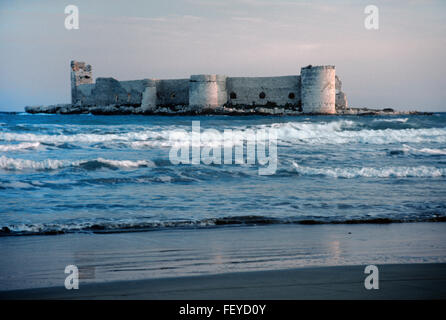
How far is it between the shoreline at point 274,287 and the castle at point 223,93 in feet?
77.0

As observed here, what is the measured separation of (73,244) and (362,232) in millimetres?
1801

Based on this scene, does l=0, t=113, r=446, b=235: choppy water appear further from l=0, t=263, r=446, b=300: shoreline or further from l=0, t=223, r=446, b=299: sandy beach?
l=0, t=263, r=446, b=300: shoreline

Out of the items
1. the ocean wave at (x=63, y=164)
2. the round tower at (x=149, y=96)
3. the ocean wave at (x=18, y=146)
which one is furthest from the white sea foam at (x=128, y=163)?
the round tower at (x=149, y=96)

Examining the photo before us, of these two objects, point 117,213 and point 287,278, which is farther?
point 117,213

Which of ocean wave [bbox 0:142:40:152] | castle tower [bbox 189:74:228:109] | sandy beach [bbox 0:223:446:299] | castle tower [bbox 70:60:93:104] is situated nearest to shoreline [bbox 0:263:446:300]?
sandy beach [bbox 0:223:446:299]

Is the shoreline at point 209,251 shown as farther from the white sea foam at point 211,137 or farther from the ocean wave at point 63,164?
the white sea foam at point 211,137

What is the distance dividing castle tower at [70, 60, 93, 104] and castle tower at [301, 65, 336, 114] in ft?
53.8

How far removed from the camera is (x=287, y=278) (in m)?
2.07

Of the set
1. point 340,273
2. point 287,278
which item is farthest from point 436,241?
point 287,278

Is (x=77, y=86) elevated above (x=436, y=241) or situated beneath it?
elevated above

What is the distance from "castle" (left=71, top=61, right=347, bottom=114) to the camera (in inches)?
991
